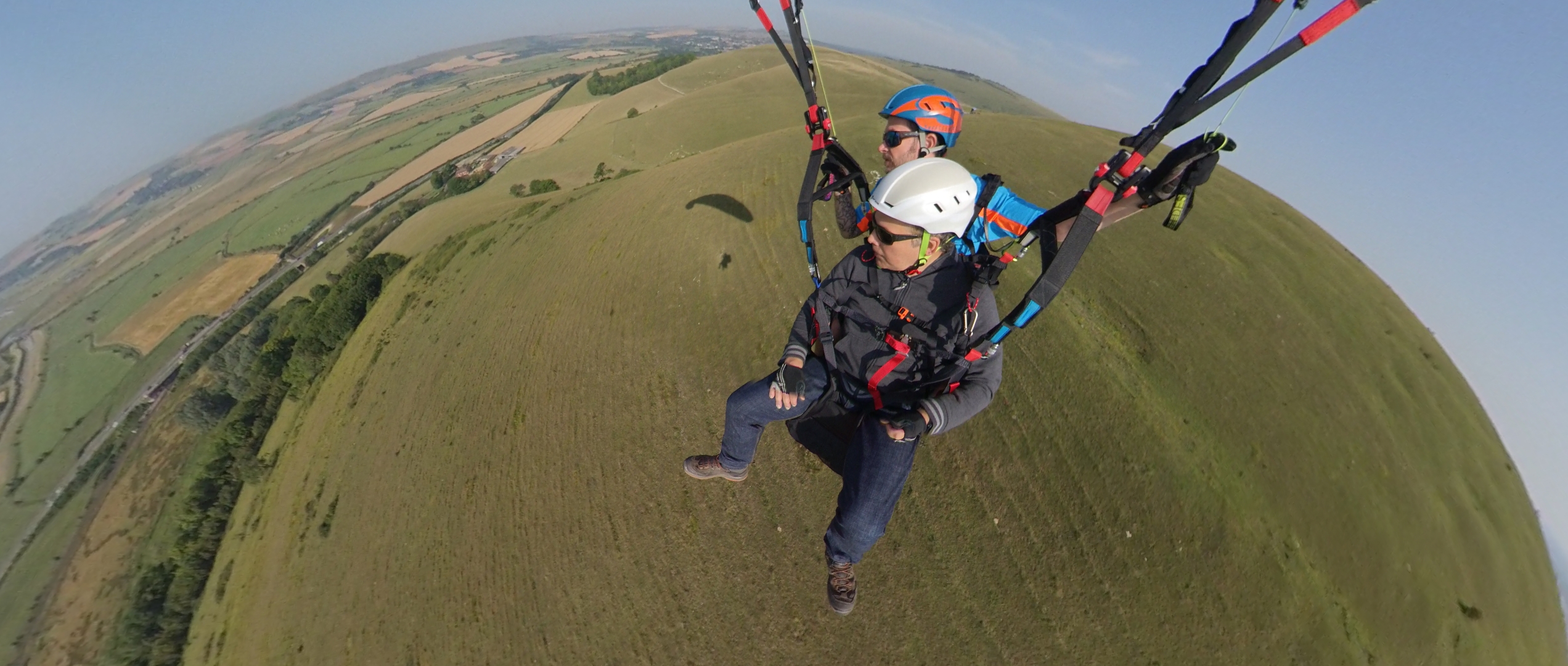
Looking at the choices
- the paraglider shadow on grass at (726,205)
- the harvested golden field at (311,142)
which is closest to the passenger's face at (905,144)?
the paraglider shadow on grass at (726,205)

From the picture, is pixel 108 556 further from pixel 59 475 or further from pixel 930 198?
pixel 930 198

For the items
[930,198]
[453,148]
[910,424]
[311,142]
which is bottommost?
[910,424]

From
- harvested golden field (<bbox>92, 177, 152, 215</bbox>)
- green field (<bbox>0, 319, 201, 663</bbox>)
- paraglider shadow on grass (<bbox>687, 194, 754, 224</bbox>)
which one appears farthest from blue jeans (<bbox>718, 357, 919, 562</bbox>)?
harvested golden field (<bbox>92, 177, 152, 215</bbox>)

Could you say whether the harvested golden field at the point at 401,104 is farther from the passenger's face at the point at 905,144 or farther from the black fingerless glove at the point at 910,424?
the black fingerless glove at the point at 910,424

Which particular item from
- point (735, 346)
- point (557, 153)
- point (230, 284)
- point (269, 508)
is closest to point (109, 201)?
point (230, 284)

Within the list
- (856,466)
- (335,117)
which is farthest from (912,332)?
(335,117)

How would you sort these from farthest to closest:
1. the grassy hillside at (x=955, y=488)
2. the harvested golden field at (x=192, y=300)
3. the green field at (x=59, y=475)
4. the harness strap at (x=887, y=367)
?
the harvested golden field at (x=192, y=300), the green field at (x=59, y=475), the grassy hillside at (x=955, y=488), the harness strap at (x=887, y=367)
